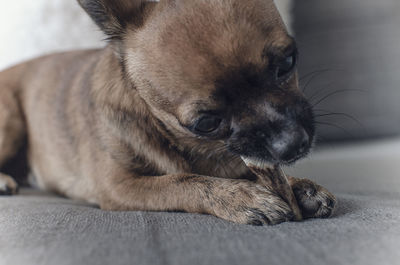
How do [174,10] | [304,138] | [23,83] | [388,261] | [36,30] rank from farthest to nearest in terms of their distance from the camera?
[36,30] → [23,83] → [174,10] → [304,138] → [388,261]

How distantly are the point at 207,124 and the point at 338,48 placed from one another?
1587 mm

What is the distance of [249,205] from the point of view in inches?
43.3

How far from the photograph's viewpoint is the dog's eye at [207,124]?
118 centimetres

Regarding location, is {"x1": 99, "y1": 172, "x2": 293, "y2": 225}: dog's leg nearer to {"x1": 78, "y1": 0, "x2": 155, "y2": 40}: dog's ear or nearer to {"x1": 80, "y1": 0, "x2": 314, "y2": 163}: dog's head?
{"x1": 80, "y1": 0, "x2": 314, "y2": 163}: dog's head

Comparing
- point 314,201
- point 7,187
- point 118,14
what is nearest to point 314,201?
point 314,201

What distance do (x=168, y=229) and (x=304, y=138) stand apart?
0.43m

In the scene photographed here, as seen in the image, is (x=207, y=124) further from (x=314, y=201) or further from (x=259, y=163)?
(x=314, y=201)

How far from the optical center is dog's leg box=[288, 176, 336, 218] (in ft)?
3.54

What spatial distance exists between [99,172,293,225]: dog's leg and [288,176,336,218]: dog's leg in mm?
72

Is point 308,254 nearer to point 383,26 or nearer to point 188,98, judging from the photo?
point 188,98

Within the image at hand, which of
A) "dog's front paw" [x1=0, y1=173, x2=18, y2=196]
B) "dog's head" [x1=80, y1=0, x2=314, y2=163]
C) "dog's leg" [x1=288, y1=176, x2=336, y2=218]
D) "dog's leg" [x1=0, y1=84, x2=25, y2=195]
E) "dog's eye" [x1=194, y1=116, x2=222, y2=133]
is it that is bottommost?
"dog's front paw" [x1=0, y1=173, x2=18, y2=196]

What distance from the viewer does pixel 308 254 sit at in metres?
0.75

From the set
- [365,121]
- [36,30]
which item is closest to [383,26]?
[365,121]

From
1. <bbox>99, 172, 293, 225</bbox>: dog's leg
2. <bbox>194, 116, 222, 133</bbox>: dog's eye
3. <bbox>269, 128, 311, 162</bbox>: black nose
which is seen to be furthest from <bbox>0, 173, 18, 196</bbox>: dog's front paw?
<bbox>269, 128, 311, 162</bbox>: black nose
